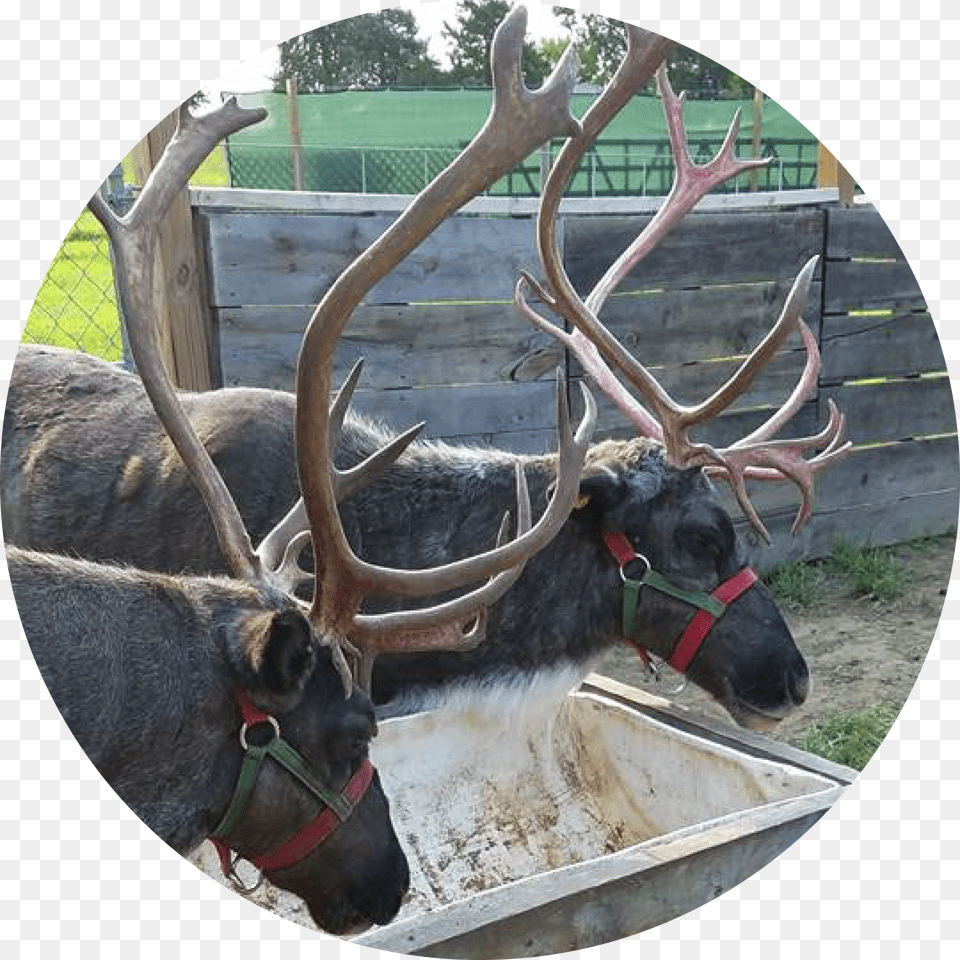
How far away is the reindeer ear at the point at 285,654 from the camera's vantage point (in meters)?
1.85

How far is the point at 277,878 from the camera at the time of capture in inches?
84.1

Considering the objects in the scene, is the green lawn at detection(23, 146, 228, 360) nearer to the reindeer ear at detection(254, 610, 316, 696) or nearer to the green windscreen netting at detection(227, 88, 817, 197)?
the reindeer ear at detection(254, 610, 316, 696)

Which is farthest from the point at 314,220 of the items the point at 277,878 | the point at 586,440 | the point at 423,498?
the point at 277,878

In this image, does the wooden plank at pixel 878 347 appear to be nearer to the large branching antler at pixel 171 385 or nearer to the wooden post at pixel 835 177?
the wooden post at pixel 835 177

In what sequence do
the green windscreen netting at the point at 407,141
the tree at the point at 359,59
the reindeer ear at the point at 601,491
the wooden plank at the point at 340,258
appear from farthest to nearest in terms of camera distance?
the green windscreen netting at the point at 407,141
the tree at the point at 359,59
the wooden plank at the point at 340,258
the reindeer ear at the point at 601,491

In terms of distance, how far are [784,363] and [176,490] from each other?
11.7 ft

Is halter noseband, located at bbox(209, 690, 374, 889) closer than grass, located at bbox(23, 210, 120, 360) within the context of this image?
Yes

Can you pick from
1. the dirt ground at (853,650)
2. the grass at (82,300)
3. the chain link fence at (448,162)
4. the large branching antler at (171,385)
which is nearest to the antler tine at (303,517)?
the large branching antler at (171,385)

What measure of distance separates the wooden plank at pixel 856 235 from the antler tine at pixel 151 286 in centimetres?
389

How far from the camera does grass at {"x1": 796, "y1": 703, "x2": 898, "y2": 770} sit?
4062 millimetres

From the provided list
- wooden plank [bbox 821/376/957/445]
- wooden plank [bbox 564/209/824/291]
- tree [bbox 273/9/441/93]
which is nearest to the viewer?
wooden plank [bbox 564/209/824/291]

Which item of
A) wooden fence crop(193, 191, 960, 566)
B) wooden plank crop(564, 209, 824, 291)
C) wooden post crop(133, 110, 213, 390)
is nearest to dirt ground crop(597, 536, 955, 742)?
wooden fence crop(193, 191, 960, 566)

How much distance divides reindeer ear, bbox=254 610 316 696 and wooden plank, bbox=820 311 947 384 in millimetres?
4406

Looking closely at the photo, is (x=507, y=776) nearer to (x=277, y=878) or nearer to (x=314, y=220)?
(x=277, y=878)
